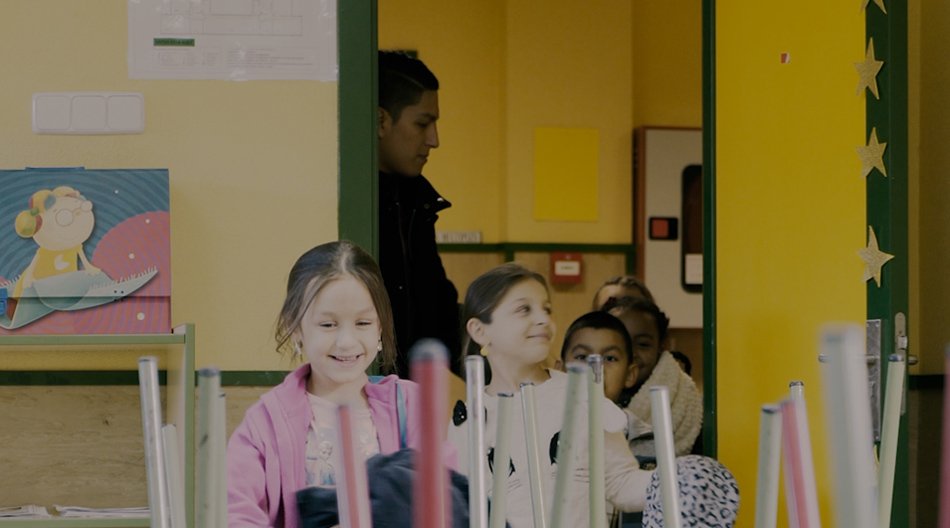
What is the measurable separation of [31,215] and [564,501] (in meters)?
2.06

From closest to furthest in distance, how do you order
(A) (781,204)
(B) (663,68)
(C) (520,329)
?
1. (A) (781,204)
2. (C) (520,329)
3. (B) (663,68)

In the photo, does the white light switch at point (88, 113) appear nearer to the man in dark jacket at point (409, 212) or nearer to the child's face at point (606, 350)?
the man in dark jacket at point (409, 212)

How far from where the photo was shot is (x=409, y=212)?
2.64 metres

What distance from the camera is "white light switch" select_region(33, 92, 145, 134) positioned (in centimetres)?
231

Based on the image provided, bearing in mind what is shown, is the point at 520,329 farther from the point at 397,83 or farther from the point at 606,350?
the point at 397,83

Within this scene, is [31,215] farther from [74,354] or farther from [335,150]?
[335,150]

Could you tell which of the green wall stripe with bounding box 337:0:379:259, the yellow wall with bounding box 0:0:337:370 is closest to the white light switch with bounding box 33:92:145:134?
the yellow wall with bounding box 0:0:337:370

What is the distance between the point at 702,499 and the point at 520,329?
0.62m

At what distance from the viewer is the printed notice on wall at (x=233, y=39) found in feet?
7.66

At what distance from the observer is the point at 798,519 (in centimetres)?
44

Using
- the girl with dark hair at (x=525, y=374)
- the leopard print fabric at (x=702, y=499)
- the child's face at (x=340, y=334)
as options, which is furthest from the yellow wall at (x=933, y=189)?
the child's face at (x=340, y=334)

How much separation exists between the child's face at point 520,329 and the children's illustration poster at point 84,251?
805mm

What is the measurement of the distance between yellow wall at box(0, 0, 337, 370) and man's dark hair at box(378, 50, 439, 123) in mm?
338

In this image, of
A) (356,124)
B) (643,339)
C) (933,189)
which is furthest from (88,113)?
(933,189)
